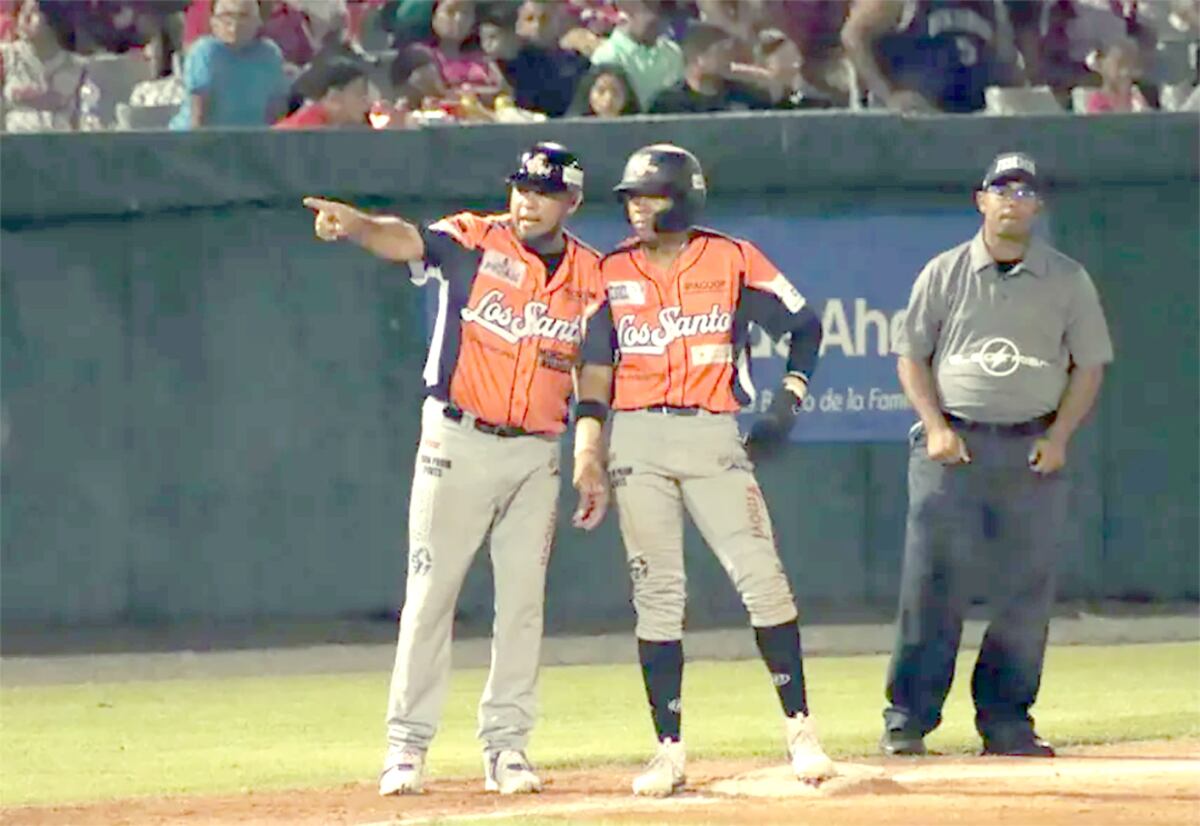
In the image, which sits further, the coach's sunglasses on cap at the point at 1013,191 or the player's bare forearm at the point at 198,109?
the player's bare forearm at the point at 198,109

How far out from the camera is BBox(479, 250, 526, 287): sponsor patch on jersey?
25.2 feet

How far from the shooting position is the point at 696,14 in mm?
14586

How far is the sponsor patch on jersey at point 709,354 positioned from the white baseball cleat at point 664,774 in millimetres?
1161

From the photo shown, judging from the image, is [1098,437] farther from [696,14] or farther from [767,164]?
[696,14]

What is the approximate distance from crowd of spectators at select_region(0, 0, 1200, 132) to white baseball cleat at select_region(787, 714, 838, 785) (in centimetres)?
562

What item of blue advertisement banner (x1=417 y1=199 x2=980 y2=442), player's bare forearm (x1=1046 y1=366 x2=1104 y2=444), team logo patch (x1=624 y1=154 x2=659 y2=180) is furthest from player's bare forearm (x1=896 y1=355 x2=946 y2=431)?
blue advertisement banner (x1=417 y1=199 x2=980 y2=442)

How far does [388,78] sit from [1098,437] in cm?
422

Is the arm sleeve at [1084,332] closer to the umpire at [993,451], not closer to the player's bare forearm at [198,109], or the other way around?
the umpire at [993,451]

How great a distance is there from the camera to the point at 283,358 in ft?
40.8

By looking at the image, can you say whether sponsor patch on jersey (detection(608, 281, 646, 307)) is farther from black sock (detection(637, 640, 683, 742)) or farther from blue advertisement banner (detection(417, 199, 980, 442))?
blue advertisement banner (detection(417, 199, 980, 442))

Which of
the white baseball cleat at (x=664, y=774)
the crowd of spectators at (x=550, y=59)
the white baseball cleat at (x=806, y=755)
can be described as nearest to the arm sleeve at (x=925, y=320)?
the white baseball cleat at (x=806, y=755)

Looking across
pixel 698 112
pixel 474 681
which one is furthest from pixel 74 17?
pixel 474 681

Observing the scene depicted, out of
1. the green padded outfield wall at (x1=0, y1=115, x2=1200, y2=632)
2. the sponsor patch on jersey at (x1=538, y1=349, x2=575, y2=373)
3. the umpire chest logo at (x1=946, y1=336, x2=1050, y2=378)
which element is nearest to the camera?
the sponsor patch on jersey at (x1=538, y1=349, x2=575, y2=373)

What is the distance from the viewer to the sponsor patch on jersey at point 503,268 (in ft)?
25.2
